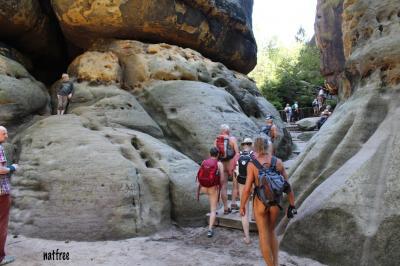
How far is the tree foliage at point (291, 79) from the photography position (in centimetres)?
3103

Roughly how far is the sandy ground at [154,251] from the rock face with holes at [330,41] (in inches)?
761

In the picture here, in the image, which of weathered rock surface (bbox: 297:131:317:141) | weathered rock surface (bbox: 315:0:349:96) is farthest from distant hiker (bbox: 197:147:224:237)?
weathered rock surface (bbox: 315:0:349:96)

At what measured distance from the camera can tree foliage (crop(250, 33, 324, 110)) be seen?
31031 millimetres

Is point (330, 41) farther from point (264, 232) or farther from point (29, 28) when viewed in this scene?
point (264, 232)

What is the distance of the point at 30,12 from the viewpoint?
12367 millimetres

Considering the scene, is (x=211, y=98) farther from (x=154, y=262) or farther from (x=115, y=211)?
(x=154, y=262)

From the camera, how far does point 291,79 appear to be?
102ft

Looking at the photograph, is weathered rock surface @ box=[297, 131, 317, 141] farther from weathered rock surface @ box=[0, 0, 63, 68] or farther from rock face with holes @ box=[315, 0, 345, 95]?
weathered rock surface @ box=[0, 0, 63, 68]

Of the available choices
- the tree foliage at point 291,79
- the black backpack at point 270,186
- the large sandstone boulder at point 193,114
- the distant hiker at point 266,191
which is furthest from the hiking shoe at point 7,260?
the tree foliage at point 291,79

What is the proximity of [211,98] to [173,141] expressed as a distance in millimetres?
1821

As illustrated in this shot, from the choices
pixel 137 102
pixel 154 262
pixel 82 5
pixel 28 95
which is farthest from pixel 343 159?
pixel 82 5

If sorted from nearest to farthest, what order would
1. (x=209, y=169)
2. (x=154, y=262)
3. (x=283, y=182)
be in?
(x=283, y=182)
(x=154, y=262)
(x=209, y=169)

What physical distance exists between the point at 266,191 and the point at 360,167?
190 cm

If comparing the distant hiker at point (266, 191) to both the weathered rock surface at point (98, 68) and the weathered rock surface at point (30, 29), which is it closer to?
the weathered rock surface at point (98, 68)
